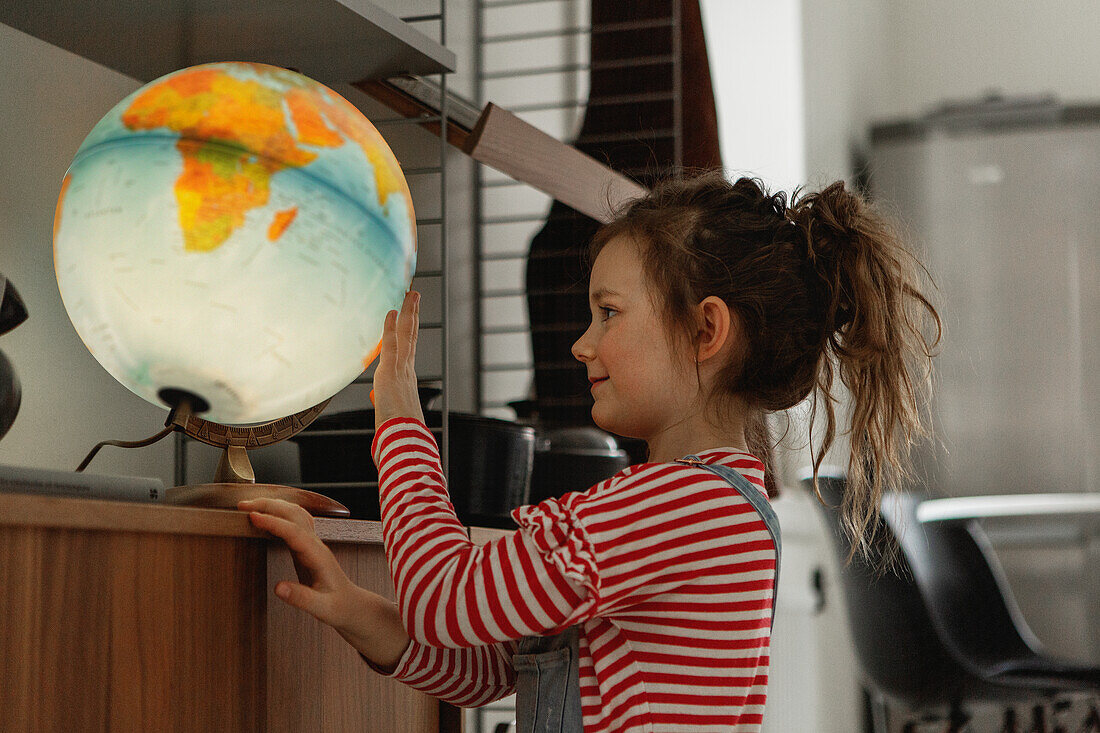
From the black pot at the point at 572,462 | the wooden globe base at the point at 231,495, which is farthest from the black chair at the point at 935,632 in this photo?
the wooden globe base at the point at 231,495

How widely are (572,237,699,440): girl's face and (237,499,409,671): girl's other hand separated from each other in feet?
0.74

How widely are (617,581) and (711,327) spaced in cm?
25

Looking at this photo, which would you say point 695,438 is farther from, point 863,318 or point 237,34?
point 237,34

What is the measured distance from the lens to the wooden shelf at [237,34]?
2.80ft

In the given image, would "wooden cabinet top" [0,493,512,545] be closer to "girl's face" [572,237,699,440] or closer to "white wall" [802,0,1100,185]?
"girl's face" [572,237,699,440]

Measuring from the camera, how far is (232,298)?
669 mm

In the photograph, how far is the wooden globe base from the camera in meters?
0.73

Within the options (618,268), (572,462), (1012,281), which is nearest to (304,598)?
(618,268)

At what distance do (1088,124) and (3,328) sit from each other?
369cm

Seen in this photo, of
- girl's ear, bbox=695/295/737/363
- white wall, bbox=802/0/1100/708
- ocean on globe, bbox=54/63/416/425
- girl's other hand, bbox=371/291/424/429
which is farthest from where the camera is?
white wall, bbox=802/0/1100/708

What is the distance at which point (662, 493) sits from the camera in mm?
752

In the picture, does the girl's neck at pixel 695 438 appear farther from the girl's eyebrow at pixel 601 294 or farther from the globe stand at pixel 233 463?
the globe stand at pixel 233 463

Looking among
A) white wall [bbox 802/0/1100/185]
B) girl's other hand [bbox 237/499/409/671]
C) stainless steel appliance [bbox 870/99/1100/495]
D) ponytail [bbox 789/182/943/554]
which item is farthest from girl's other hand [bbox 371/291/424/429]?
stainless steel appliance [bbox 870/99/1100/495]

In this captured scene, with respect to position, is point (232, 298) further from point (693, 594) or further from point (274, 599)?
point (693, 594)
